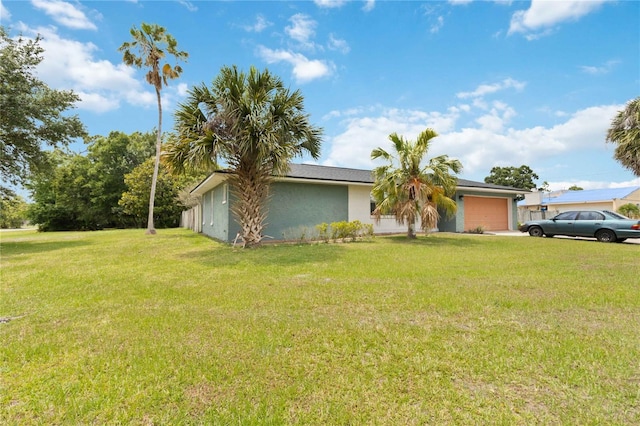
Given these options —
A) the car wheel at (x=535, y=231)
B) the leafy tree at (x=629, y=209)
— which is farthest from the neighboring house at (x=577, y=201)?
the car wheel at (x=535, y=231)

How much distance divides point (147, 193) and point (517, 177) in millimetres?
56226

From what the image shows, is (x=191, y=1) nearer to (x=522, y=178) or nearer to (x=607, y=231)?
(x=607, y=231)

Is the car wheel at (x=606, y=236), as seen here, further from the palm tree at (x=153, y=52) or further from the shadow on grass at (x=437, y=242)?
the palm tree at (x=153, y=52)

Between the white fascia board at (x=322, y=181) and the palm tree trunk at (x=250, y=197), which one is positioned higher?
the white fascia board at (x=322, y=181)

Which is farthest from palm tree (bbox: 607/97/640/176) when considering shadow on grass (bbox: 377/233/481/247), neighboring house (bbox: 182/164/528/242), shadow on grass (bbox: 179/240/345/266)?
shadow on grass (bbox: 179/240/345/266)

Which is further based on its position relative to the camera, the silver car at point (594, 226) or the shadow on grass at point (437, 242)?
the silver car at point (594, 226)

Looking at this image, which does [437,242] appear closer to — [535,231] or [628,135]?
[535,231]

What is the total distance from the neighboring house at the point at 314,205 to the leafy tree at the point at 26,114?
714 centimetres

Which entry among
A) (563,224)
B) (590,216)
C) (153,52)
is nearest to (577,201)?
(563,224)

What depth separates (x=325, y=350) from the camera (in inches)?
119

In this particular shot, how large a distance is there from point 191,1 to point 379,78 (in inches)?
294

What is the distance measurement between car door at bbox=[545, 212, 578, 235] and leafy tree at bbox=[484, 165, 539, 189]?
43141mm

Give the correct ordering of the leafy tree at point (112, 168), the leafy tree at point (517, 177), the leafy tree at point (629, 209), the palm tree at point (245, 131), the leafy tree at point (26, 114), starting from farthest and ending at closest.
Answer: the leafy tree at point (517, 177) < the leafy tree at point (112, 168) < the leafy tree at point (629, 209) < the leafy tree at point (26, 114) < the palm tree at point (245, 131)

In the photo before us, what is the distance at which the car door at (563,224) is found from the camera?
44.2 feet
